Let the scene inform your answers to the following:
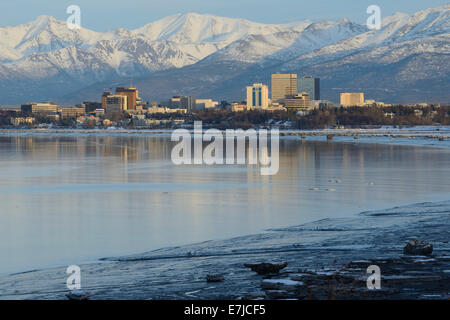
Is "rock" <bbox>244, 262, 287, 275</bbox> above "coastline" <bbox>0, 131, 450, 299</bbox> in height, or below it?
above

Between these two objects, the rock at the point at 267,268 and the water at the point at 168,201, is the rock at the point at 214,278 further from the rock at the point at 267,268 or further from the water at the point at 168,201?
the water at the point at 168,201

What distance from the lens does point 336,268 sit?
13.4 meters

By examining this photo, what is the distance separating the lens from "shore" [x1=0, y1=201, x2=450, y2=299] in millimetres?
11898

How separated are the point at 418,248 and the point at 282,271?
112 inches

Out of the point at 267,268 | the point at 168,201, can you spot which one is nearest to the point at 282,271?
the point at 267,268

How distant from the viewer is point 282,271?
44.0 ft

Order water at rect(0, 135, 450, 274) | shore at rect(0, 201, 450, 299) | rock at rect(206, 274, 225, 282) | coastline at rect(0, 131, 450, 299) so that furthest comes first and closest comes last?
1. water at rect(0, 135, 450, 274)
2. rock at rect(206, 274, 225, 282)
3. coastline at rect(0, 131, 450, 299)
4. shore at rect(0, 201, 450, 299)

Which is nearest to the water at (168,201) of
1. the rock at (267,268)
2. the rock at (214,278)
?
the rock at (214,278)

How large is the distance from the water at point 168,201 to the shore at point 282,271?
4.68ft

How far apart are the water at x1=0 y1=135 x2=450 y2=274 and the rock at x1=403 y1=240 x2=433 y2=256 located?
17.6 ft

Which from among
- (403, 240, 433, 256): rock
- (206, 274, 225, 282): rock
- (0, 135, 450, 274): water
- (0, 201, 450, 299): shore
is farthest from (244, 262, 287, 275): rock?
(0, 135, 450, 274): water

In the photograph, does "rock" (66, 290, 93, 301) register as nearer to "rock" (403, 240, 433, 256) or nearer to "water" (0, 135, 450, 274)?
"water" (0, 135, 450, 274)

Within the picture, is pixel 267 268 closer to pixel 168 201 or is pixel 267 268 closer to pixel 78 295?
pixel 78 295
